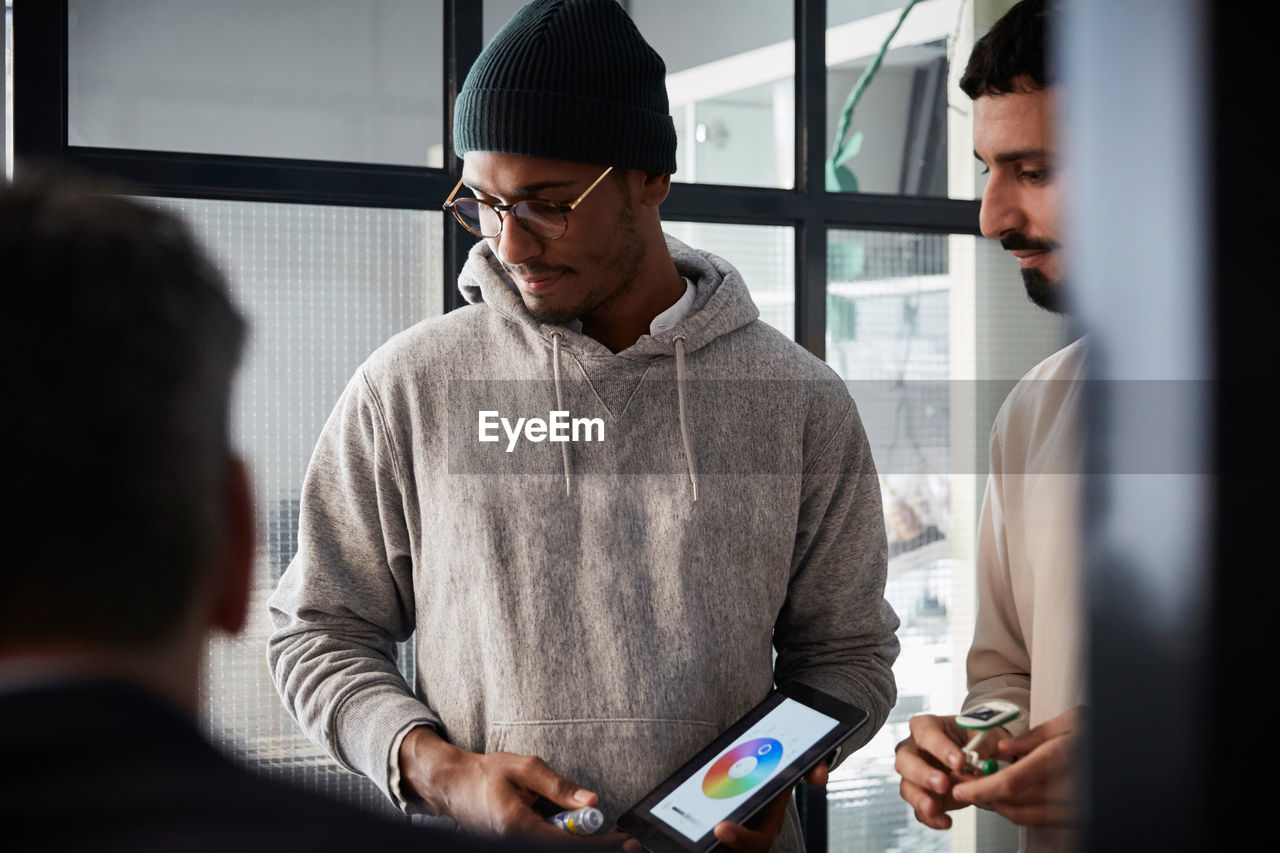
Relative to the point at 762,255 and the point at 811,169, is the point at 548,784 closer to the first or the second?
the point at 762,255

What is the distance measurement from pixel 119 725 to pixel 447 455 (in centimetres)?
99

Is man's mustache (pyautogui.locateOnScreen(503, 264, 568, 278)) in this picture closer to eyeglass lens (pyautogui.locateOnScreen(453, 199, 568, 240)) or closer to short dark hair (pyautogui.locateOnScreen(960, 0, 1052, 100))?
eyeglass lens (pyautogui.locateOnScreen(453, 199, 568, 240))

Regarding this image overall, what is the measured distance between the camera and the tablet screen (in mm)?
1215

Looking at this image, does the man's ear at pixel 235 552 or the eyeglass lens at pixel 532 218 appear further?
the eyeglass lens at pixel 532 218

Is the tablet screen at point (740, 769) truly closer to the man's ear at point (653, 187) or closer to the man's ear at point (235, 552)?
the man's ear at point (653, 187)

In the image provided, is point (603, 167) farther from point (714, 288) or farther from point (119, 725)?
point (119, 725)

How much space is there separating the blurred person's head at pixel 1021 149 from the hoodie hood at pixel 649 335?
393 mm

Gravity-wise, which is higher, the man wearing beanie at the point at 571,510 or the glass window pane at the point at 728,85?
the glass window pane at the point at 728,85

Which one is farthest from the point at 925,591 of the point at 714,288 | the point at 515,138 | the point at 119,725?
the point at 119,725

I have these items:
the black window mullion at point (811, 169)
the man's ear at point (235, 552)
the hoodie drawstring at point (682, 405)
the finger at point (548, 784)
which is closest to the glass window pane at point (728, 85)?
the black window mullion at point (811, 169)

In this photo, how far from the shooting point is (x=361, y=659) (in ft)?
Result: 4.41

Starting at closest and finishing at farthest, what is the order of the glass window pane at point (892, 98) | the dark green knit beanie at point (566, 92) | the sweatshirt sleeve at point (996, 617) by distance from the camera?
the sweatshirt sleeve at point (996, 617) < the dark green knit beanie at point (566, 92) < the glass window pane at point (892, 98)

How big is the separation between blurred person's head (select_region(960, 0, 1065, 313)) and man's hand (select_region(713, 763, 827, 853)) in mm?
581

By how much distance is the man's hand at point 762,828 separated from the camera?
46.5 inches
